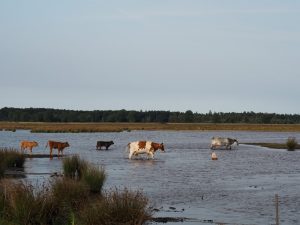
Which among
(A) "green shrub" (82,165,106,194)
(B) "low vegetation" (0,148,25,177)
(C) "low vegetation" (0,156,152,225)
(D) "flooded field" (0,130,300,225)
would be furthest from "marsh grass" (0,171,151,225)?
→ (B) "low vegetation" (0,148,25,177)

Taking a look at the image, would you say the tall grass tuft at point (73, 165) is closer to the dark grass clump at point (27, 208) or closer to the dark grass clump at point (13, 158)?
the dark grass clump at point (13, 158)

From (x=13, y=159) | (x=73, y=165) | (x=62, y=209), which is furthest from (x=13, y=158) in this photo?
(x=62, y=209)

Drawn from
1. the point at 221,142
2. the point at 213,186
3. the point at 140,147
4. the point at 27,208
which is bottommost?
the point at 213,186

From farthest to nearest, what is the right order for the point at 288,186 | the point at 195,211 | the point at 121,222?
the point at 288,186, the point at 195,211, the point at 121,222

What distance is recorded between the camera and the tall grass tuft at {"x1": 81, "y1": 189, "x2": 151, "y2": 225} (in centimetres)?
1266

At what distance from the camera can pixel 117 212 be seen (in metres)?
12.8

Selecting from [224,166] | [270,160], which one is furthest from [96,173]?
[270,160]

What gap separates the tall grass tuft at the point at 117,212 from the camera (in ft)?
41.5

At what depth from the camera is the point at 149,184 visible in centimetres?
2386

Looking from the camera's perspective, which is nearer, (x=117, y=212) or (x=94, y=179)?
(x=117, y=212)

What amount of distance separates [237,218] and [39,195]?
5251 mm

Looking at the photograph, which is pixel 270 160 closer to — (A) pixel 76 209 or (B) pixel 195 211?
(B) pixel 195 211

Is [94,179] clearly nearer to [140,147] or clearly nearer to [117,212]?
[117,212]

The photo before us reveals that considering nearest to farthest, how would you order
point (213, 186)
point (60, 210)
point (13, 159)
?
1. point (60, 210)
2. point (213, 186)
3. point (13, 159)
